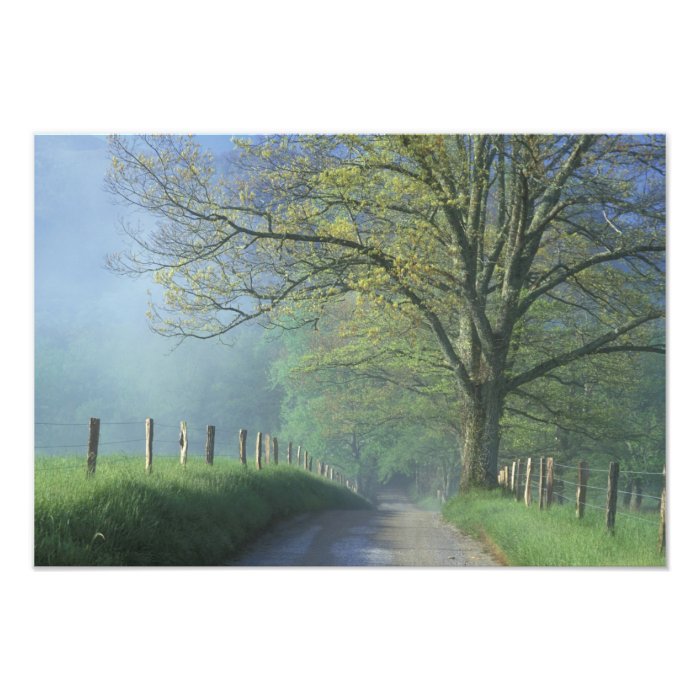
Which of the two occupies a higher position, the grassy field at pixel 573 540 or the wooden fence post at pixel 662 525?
the wooden fence post at pixel 662 525

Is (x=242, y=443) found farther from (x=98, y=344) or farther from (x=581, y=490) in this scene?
(x=581, y=490)

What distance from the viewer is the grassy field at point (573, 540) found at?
9312 mm

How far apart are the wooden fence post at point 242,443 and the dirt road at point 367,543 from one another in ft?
3.92

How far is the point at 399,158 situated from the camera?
39.9 feet

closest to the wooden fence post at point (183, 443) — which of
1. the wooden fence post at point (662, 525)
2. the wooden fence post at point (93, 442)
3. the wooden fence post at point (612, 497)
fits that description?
the wooden fence post at point (93, 442)

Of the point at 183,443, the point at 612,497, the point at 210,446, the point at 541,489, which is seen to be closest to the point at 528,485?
the point at 541,489

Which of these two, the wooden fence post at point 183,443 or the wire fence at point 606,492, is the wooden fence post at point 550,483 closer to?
the wire fence at point 606,492

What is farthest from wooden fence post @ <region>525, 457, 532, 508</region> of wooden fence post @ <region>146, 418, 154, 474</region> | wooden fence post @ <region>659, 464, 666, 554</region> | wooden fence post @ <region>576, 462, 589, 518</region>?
wooden fence post @ <region>146, 418, 154, 474</region>

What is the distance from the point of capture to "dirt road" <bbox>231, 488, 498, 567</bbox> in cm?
977

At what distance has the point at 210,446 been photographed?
40.7 ft
